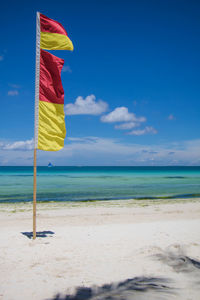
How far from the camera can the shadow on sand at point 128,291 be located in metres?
4.52

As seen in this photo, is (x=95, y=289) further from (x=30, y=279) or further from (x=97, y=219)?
(x=97, y=219)

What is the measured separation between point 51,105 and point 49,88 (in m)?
0.55

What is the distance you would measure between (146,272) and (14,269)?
120 inches

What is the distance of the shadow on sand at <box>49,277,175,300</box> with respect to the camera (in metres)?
4.52

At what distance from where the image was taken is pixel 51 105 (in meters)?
8.16

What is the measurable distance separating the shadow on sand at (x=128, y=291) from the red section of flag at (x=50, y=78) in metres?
5.64

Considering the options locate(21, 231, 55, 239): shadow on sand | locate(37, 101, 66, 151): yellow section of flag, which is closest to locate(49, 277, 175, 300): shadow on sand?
locate(21, 231, 55, 239): shadow on sand

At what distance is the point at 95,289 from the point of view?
487 centimetres

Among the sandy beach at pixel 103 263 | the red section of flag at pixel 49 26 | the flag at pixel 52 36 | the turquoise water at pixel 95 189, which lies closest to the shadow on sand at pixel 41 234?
the sandy beach at pixel 103 263

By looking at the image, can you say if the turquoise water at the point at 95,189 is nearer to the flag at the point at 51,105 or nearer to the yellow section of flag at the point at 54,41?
the flag at the point at 51,105

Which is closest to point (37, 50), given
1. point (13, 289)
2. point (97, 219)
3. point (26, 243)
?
point (26, 243)

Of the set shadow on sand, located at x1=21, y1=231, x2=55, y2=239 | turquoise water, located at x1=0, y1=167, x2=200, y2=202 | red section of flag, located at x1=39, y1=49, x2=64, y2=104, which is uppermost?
red section of flag, located at x1=39, y1=49, x2=64, y2=104

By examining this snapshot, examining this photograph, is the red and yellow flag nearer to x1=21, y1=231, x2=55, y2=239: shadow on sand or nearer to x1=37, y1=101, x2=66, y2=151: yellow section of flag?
x1=37, y1=101, x2=66, y2=151: yellow section of flag

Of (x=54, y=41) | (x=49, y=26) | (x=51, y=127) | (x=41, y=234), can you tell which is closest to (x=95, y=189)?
(x=41, y=234)
